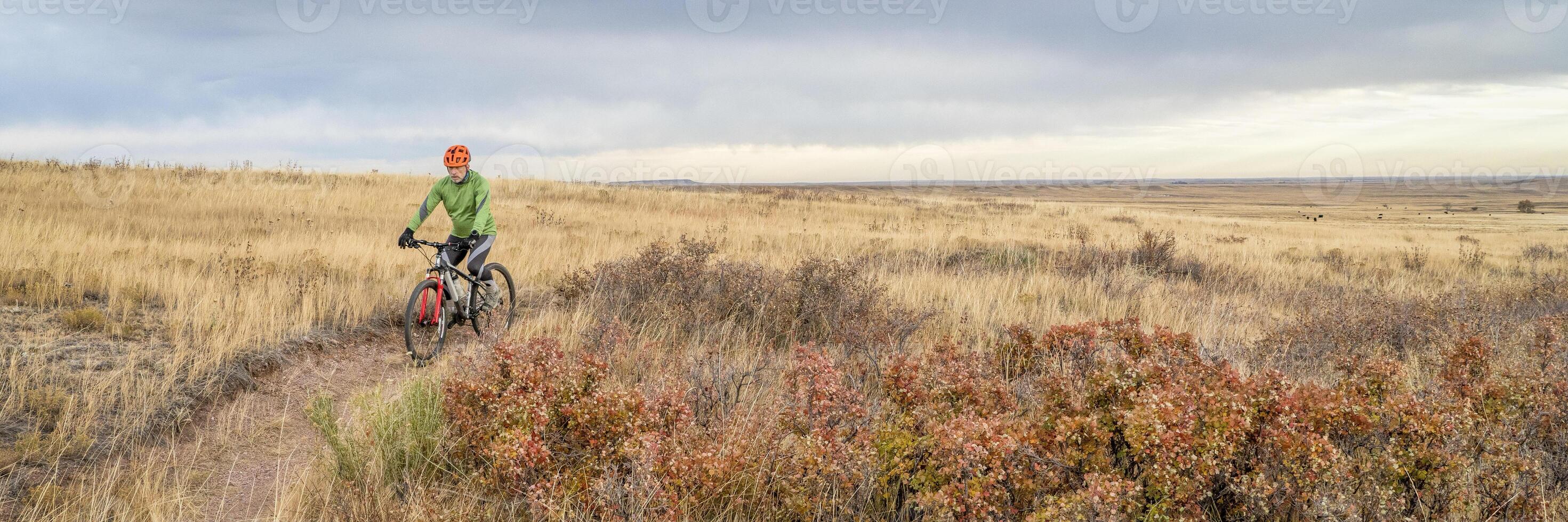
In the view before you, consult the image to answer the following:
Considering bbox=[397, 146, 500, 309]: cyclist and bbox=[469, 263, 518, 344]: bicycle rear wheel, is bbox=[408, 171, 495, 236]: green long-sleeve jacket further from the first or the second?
bbox=[469, 263, 518, 344]: bicycle rear wheel

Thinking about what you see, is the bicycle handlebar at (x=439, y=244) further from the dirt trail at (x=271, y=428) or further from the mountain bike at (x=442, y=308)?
the dirt trail at (x=271, y=428)

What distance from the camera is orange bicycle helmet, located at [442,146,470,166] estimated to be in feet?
22.5

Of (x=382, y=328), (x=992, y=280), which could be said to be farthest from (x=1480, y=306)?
(x=382, y=328)

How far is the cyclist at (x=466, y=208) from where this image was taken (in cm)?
691

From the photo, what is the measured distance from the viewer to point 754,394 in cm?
490

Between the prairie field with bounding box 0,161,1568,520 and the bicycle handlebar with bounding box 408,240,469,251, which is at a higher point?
the bicycle handlebar with bounding box 408,240,469,251

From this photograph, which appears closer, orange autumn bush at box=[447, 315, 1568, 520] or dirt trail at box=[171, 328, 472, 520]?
orange autumn bush at box=[447, 315, 1568, 520]

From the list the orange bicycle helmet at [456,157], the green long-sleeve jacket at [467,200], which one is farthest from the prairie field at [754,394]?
the orange bicycle helmet at [456,157]

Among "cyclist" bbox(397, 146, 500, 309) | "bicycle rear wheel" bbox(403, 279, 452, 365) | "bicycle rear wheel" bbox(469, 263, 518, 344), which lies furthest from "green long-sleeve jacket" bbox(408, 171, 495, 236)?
"bicycle rear wheel" bbox(403, 279, 452, 365)


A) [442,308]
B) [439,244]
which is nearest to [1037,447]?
[439,244]

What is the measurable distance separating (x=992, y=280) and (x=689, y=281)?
467 centimetres

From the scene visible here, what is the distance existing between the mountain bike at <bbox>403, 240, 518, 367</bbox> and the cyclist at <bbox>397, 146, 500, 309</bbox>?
0.29 feet

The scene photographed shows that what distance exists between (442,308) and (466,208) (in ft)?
3.44

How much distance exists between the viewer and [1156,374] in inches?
125
